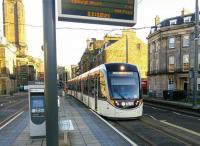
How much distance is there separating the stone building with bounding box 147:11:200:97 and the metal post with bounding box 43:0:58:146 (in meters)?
44.4

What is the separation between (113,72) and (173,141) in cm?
714

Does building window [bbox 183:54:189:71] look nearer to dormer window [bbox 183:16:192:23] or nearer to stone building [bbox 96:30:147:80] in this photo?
dormer window [bbox 183:16:192:23]

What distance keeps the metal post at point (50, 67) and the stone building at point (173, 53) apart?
44366 mm

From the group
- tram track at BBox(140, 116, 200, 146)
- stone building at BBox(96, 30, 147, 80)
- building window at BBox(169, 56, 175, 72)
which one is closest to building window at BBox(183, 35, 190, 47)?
building window at BBox(169, 56, 175, 72)

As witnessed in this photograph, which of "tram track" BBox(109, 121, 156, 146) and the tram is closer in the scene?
"tram track" BBox(109, 121, 156, 146)

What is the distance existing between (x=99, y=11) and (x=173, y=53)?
45983 millimetres

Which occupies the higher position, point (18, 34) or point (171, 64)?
point (18, 34)

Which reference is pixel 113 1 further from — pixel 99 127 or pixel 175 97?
pixel 175 97

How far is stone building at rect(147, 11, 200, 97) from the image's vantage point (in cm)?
4703

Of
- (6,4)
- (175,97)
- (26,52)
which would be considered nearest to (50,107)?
(175,97)

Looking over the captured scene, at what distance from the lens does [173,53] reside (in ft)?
161

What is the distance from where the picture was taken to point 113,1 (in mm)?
5055

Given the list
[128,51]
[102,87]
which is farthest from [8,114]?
[128,51]

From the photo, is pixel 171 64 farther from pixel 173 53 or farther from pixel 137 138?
pixel 137 138
